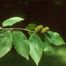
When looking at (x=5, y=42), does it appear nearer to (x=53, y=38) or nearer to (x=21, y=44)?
(x=21, y=44)

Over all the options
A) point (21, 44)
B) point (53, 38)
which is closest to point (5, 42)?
point (21, 44)

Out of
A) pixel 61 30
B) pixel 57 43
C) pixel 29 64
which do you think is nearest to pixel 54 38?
pixel 57 43

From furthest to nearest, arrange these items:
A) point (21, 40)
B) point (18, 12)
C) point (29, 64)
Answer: point (18, 12)
point (29, 64)
point (21, 40)

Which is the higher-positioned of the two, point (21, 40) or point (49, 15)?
point (21, 40)

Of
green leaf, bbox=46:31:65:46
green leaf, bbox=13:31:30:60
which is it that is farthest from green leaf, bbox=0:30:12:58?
green leaf, bbox=46:31:65:46

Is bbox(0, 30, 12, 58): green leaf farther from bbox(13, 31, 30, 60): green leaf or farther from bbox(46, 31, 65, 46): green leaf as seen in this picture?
bbox(46, 31, 65, 46): green leaf

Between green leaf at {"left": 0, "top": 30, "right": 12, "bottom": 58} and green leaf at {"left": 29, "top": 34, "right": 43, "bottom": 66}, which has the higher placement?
green leaf at {"left": 0, "top": 30, "right": 12, "bottom": 58}

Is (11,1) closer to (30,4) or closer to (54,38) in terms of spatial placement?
(30,4)

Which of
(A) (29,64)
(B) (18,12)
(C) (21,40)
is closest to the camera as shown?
(C) (21,40)
